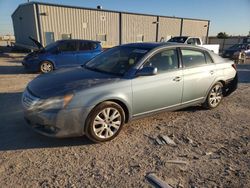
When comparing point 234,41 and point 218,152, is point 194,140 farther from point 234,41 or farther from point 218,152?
point 234,41

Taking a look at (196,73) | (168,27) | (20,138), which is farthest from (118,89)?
(168,27)

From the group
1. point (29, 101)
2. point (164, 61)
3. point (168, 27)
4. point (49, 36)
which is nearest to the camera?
point (29, 101)

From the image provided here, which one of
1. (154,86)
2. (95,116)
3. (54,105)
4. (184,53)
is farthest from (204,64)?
(54,105)

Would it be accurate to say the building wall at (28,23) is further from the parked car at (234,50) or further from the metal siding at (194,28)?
the metal siding at (194,28)

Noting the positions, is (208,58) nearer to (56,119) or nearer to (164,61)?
(164,61)

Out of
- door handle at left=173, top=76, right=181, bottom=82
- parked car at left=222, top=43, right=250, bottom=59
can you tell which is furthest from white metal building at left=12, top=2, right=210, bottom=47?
door handle at left=173, top=76, right=181, bottom=82

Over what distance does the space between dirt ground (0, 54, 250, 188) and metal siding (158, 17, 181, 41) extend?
25.4 metres

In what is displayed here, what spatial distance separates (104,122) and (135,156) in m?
0.75

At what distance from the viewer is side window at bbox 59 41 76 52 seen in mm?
10422

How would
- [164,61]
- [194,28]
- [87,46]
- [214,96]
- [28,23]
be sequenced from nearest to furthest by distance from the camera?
[164,61] → [214,96] → [87,46] → [28,23] → [194,28]

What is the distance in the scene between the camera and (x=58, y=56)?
404 inches

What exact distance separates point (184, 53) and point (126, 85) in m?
1.64

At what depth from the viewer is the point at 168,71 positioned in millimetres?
4426

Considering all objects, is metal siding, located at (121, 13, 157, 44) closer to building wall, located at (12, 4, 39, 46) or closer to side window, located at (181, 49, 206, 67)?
building wall, located at (12, 4, 39, 46)
